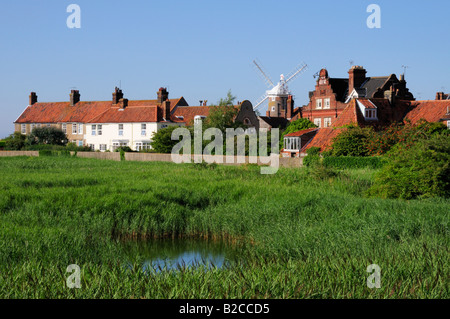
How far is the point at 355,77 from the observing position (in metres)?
68.5

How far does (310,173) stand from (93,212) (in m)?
15.2

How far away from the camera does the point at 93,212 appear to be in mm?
21250

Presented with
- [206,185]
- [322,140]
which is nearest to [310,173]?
[206,185]

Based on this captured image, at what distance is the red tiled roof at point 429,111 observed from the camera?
55.0m

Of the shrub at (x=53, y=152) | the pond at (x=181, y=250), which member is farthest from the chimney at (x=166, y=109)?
the pond at (x=181, y=250)

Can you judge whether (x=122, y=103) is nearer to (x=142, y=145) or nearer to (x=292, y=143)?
(x=142, y=145)

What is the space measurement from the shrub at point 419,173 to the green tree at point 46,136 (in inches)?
2243

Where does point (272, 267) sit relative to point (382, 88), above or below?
below

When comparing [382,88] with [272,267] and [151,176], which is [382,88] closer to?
[151,176]
